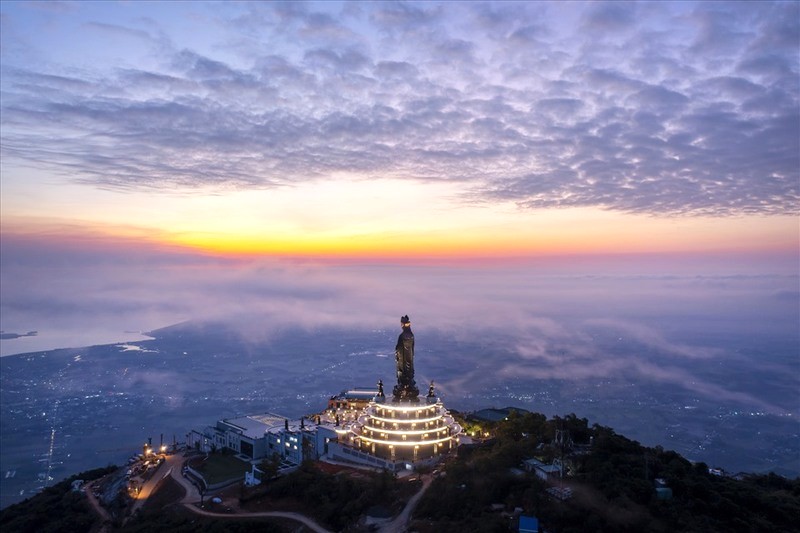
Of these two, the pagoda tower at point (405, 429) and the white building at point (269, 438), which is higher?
the pagoda tower at point (405, 429)

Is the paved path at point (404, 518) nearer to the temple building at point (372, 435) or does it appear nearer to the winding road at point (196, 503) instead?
the winding road at point (196, 503)

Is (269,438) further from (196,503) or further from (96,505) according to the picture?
(96,505)

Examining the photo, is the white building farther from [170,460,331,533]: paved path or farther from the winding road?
[170,460,331,533]: paved path

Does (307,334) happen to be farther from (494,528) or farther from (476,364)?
(494,528)

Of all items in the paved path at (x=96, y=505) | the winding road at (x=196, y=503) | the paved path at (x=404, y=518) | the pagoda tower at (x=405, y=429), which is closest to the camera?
the paved path at (x=404, y=518)

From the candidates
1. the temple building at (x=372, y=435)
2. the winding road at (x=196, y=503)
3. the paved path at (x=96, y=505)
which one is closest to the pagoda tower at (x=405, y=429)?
the temple building at (x=372, y=435)

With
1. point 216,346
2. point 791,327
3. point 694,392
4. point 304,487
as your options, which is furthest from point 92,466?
point 791,327

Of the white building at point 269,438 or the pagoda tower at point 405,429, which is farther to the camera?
the white building at point 269,438

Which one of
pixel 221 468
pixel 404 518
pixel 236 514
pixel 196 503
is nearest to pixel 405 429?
pixel 404 518

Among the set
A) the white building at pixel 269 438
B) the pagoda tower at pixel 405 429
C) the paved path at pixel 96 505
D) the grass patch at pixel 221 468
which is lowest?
the paved path at pixel 96 505
